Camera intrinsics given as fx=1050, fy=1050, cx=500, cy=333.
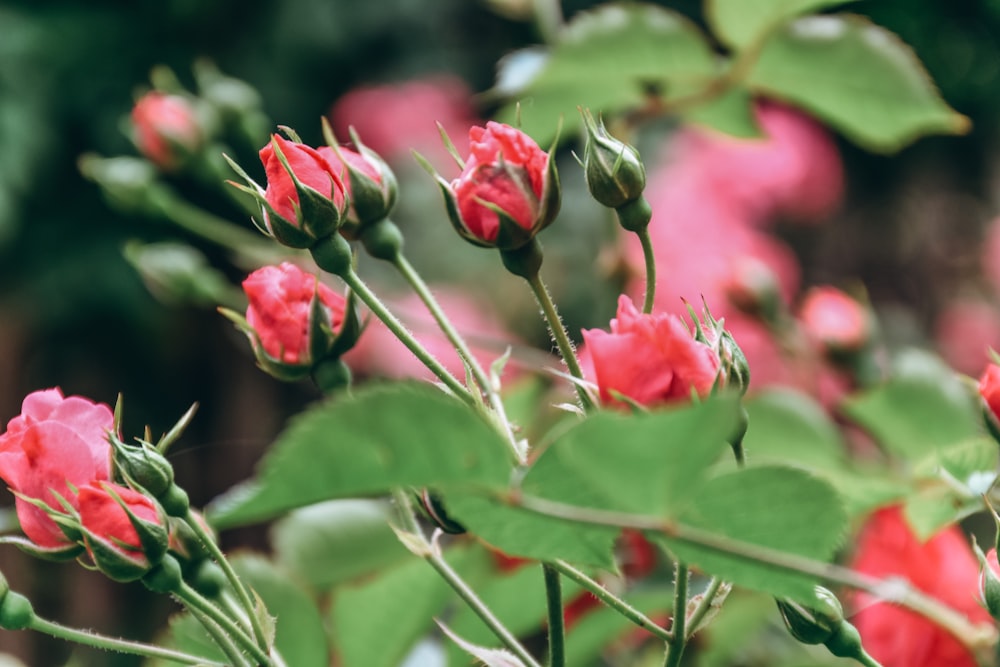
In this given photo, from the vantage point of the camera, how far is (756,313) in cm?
65

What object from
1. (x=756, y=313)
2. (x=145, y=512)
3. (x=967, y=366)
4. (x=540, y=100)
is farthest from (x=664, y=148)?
(x=145, y=512)

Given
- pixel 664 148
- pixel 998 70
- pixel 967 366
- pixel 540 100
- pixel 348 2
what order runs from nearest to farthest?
pixel 540 100, pixel 967 366, pixel 664 148, pixel 998 70, pixel 348 2

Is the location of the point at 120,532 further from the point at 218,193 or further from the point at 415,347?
the point at 218,193

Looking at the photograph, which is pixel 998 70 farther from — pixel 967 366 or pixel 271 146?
pixel 271 146

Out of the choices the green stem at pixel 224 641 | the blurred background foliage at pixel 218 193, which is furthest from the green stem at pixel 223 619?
the blurred background foliage at pixel 218 193

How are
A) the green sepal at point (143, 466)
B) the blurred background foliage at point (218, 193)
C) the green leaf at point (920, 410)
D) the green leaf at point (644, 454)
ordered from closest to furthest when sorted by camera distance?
the green leaf at point (644, 454), the green sepal at point (143, 466), the green leaf at point (920, 410), the blurred background foliage at point (218, 193)

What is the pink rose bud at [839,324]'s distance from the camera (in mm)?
583

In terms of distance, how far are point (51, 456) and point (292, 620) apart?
0.44 ft

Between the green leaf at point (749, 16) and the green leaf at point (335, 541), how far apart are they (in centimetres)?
26

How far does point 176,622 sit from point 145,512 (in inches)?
3.5

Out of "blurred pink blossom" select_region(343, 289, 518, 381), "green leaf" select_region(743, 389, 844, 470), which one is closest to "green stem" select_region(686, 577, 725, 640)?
"green leaf" select_region(743, 389, 844, 470)

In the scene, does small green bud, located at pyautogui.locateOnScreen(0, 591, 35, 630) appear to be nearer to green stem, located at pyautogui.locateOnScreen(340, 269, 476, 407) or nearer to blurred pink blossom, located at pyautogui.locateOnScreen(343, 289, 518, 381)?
green stem, located at pyautogui.locateOnScreen(340, 269, 476, 407)

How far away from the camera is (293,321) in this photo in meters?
0.30

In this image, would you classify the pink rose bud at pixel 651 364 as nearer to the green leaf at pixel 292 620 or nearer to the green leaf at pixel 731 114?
the green leaf at pixel 292 620
